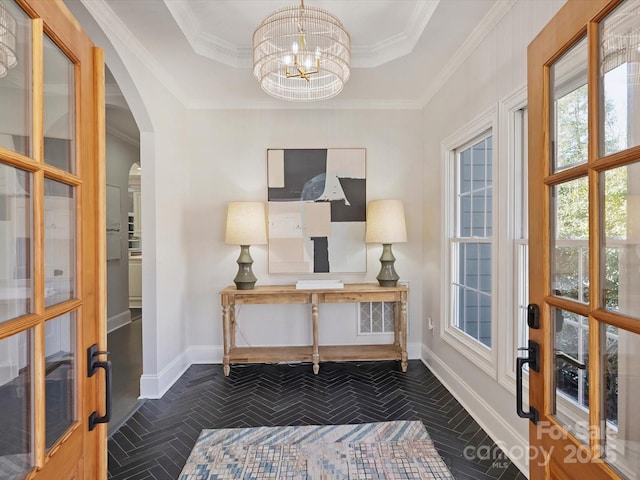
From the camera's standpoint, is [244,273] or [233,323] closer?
[244,273]

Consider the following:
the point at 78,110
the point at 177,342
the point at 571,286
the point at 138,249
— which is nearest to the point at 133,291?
the point at 138,249

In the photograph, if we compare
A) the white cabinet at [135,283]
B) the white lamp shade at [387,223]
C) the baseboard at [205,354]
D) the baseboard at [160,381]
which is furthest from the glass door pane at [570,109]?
the white cabinet at [135,283]

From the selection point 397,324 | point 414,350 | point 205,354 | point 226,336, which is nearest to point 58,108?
point 226,336

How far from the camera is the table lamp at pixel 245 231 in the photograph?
353 centimetres

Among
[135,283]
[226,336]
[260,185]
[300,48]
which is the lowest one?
[226,336]

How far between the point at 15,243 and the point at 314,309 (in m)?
2.79

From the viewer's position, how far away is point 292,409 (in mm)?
2863

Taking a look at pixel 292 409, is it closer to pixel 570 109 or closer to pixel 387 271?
pixel 387 271

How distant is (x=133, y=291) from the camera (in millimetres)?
6773

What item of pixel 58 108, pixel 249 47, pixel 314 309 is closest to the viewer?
pixel 58 108

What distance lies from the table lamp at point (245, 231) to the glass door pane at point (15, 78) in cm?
266

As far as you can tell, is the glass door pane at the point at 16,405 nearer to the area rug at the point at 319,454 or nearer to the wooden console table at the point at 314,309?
the area rug at the point at 319,454

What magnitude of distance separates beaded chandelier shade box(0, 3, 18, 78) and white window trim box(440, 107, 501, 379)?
2.47 m

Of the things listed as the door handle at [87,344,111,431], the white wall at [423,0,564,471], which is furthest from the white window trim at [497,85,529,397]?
the door handle at [87,344,111,431]
